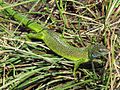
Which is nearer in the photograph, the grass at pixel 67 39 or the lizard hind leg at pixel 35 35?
the grass at pixel 67 39

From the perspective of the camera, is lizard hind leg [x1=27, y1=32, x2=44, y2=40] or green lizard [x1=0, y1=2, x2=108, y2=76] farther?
lizard hind leg [x1=27, y1=32, x2=44, y2=40]

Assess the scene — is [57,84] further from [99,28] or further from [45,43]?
[99,28]

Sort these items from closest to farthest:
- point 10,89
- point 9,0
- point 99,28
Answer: point 10,89 → point 99,28 → point 9,0

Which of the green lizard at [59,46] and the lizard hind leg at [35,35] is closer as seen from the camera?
the green lizard at [59,46]

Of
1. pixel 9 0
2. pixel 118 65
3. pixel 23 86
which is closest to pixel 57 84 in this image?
pixel 23 86
